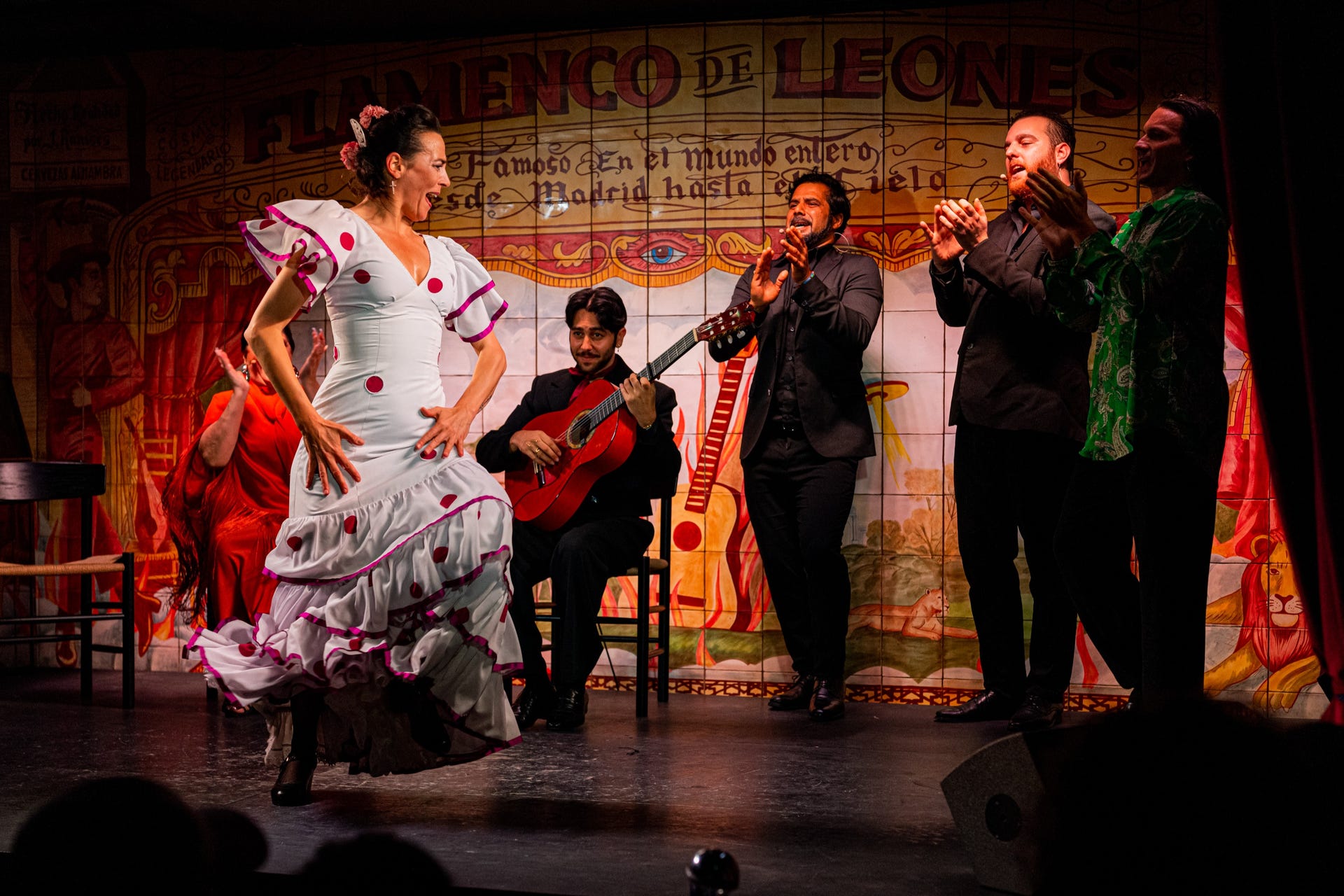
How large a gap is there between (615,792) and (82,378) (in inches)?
148

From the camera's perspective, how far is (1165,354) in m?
2.88

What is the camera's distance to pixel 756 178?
5027 millimetres

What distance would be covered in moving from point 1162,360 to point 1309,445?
684 millimetres

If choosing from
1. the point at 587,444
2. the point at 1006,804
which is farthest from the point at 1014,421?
the point at 1006,804

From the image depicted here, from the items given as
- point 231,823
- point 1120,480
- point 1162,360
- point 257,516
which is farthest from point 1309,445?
point 257,516

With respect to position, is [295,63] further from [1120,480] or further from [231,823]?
[231,823]

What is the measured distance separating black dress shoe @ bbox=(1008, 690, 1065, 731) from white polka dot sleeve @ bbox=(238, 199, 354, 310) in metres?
2.41

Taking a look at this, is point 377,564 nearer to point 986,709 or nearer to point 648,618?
point 648,618

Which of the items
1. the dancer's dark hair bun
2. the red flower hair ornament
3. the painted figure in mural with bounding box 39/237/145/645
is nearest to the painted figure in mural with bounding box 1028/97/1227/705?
the dancer's dark hair bun

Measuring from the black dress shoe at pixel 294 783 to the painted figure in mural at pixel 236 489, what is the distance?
1490 millimetres

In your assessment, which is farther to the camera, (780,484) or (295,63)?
(295,63)

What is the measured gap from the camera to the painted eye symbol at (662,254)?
5.11 meters

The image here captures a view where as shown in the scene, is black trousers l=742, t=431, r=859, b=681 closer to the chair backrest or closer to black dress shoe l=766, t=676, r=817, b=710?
black dress shoe l=766, t=676, r=817, b=710

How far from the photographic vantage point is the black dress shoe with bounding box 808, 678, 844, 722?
4289mm
